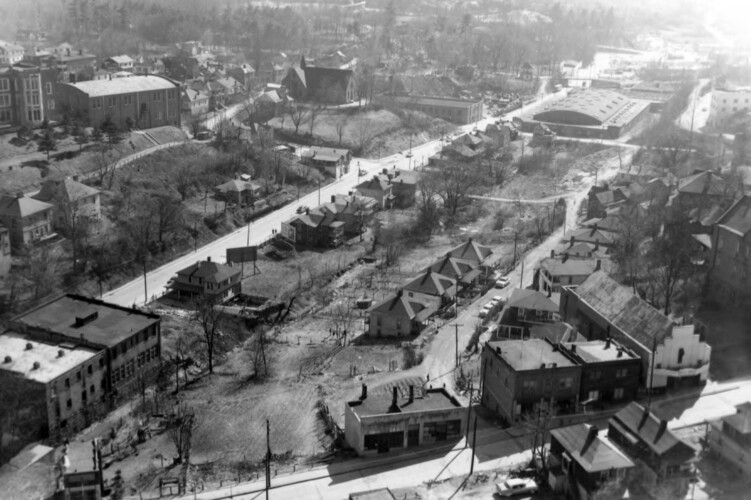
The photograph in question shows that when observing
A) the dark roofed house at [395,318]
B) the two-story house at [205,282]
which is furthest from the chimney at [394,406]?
the two-story house at [205,282]

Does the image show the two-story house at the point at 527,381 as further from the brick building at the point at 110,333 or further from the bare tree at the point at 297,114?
the bare tree at the point at 297,114

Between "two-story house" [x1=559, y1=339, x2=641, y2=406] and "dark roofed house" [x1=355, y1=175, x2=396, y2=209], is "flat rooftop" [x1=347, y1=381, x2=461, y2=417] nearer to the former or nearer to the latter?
"two-story house" [x1=559, y1=339, x2=641, y2=406]

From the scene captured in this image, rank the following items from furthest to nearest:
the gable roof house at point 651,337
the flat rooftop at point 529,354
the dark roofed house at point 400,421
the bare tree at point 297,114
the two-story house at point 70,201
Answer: the bare tree at point 297,114 < the two-story house at point 70,201 < the gable roof house at point 651,337 < the flat rooftop at point 529,354 < the dark roofed house at point 400,421

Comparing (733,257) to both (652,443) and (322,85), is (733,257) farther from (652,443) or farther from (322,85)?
(322,85)

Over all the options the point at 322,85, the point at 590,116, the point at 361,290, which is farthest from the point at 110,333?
the point at 590,116

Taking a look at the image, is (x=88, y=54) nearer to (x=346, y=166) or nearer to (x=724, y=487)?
Result: (x=346, y=166)

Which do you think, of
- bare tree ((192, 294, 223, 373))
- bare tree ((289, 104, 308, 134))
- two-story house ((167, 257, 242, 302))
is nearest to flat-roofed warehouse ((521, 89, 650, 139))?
bare tree ((289, 104, 308, 134))
